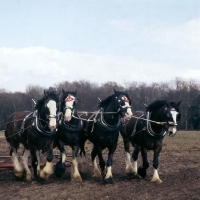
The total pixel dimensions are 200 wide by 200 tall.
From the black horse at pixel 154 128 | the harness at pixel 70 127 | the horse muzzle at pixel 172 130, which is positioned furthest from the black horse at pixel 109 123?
the horse muzzle at pixel 172 130

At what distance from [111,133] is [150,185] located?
5.11 feet

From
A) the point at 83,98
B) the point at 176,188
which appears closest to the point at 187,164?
the point at 176,188

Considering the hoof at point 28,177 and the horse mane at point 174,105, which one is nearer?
the horse mane at point 174,105

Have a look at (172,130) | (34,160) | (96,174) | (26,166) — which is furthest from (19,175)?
(172,130)

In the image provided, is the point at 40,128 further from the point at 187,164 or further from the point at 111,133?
the point at 187,164

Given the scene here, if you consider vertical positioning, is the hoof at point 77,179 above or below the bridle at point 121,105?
below

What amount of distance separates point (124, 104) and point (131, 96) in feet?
160

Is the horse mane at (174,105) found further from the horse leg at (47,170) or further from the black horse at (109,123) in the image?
the horse leg at (47,170)

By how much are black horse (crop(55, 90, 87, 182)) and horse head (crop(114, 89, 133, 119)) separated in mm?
1095

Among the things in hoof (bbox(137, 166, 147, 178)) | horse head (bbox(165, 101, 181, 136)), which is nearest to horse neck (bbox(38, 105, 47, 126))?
hoof (bbox(137, 166, 147, 178))

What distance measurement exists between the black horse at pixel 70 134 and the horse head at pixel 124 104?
1.10 metres

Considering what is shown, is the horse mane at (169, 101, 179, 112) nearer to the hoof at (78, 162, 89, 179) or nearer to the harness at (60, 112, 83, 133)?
the harness at (60, 112, 83, 133)

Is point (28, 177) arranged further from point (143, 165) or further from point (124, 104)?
point (124, 104)

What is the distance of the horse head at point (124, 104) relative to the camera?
8469 millimetres
